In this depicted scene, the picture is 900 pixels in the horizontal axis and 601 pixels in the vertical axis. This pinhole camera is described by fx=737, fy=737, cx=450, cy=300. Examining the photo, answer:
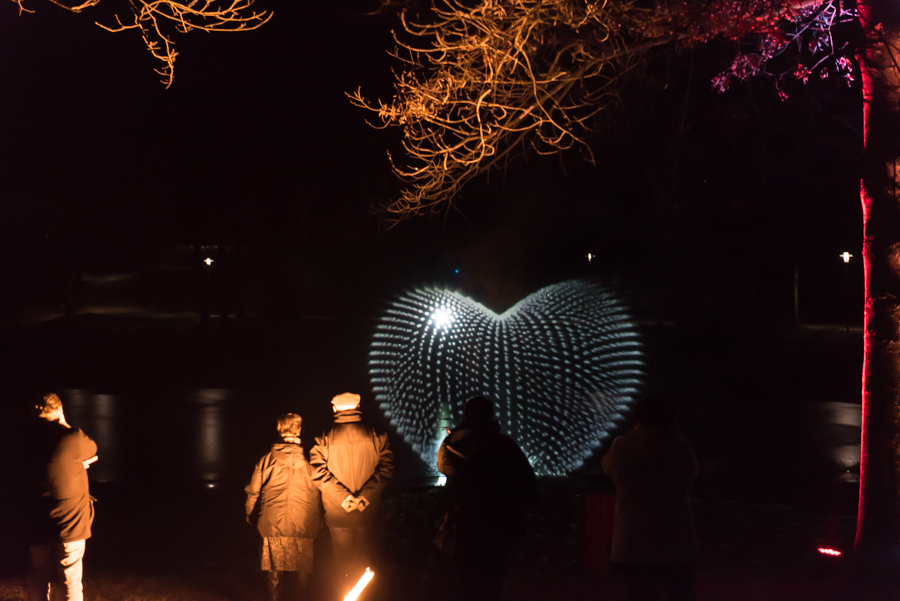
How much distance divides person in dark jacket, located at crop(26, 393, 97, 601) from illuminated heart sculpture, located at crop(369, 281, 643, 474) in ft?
21.7

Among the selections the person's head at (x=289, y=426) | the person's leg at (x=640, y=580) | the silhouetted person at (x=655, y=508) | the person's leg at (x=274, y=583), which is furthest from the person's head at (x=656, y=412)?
the person's leg at (x=274, y=583)

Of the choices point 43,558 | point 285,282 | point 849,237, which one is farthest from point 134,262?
point 43,558

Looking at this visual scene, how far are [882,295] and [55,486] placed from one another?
595 cm

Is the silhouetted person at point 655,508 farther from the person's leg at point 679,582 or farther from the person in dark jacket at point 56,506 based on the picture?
the person in dark jacket at point 56,506

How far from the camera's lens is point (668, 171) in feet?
27.5

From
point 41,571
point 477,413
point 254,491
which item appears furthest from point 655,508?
point 41,571

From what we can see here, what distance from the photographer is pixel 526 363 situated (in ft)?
34.8

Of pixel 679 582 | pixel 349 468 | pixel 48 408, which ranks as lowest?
pixel 679 582

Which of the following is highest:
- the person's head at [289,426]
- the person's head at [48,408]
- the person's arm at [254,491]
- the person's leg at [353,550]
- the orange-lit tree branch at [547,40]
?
the orange-lit tree branch at [547,40]

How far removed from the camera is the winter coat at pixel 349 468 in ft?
16.5

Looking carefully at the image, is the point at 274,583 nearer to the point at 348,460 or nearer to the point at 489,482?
the point at 348,460

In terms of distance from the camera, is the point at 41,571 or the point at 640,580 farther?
the point at 41,571

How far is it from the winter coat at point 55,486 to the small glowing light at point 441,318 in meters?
6.99

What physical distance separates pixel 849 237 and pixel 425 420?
25.4 metres
